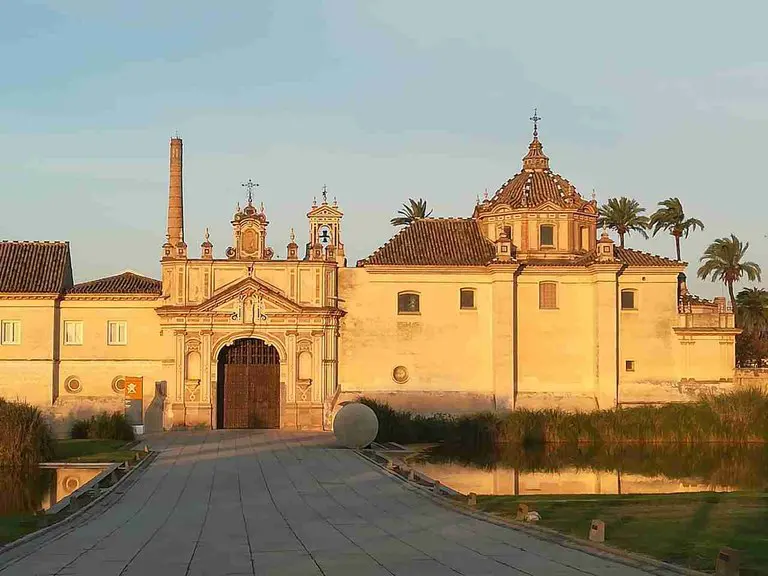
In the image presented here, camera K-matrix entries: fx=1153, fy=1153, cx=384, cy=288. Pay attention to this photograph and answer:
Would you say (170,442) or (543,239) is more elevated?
(543,239)

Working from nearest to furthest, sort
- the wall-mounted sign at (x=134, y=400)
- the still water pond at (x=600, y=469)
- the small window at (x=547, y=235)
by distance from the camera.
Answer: the still water pond at (x=600, y=469)
the wall-mounted sign at (x=134, y=400)
the small window at (x=547, y=235)

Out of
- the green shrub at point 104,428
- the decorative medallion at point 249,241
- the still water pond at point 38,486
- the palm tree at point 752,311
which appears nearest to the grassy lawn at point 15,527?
the still water pond at point 38,486

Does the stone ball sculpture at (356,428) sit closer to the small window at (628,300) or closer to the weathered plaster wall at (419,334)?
the weathered plaster wall at (419,334)

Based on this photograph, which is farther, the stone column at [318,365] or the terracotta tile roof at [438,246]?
the terracotta tile roof at [438,246]

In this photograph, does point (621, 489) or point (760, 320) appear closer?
point (621, 489)

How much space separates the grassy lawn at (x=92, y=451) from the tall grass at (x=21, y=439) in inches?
26.2

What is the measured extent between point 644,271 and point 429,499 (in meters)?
28.8

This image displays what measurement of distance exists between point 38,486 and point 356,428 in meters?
10.5

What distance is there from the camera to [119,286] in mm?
48875

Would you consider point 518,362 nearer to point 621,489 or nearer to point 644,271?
point 644,271

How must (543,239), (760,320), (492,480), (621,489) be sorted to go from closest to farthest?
(621,489), (492,480), (543,239), (760,320)

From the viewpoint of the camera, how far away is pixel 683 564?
1397 cm

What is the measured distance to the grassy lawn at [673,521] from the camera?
48.7 ft

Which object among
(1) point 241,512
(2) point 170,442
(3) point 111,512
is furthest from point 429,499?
(2) point 170,442
